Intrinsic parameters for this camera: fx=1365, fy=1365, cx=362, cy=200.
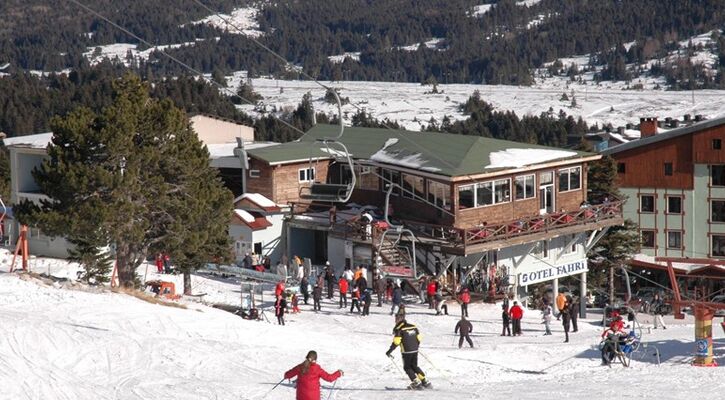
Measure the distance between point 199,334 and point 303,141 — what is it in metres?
26.0

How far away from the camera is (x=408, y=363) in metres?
20.5

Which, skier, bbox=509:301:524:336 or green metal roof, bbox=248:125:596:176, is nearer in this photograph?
skier, bbox=509:301:524:336

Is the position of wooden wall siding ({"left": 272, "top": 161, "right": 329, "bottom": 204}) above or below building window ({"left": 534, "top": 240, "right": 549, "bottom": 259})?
above

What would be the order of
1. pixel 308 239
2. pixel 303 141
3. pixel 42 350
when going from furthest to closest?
pixel 303 141 < pixel 308 239 < pixel 42 350

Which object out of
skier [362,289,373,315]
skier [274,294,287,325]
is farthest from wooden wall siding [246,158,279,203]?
skier [274,294,287,325]

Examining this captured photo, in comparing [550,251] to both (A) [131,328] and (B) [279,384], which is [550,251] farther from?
(B) [279,384]

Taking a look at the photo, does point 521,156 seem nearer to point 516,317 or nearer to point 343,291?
point 343,291

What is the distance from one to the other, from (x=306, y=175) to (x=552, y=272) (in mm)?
9156

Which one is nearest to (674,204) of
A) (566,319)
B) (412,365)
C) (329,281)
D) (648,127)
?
(648,127)

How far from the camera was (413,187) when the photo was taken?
43969mm

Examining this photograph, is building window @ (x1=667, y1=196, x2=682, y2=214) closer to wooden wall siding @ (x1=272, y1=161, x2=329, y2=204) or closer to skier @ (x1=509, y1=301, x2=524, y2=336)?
wooden wall siding @ (x1=272, y1=161, x2=329, y2=204)

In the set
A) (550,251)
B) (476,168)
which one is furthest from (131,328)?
(550,251)

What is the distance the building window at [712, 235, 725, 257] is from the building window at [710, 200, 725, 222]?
2.46ft

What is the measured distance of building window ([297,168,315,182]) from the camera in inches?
1857
